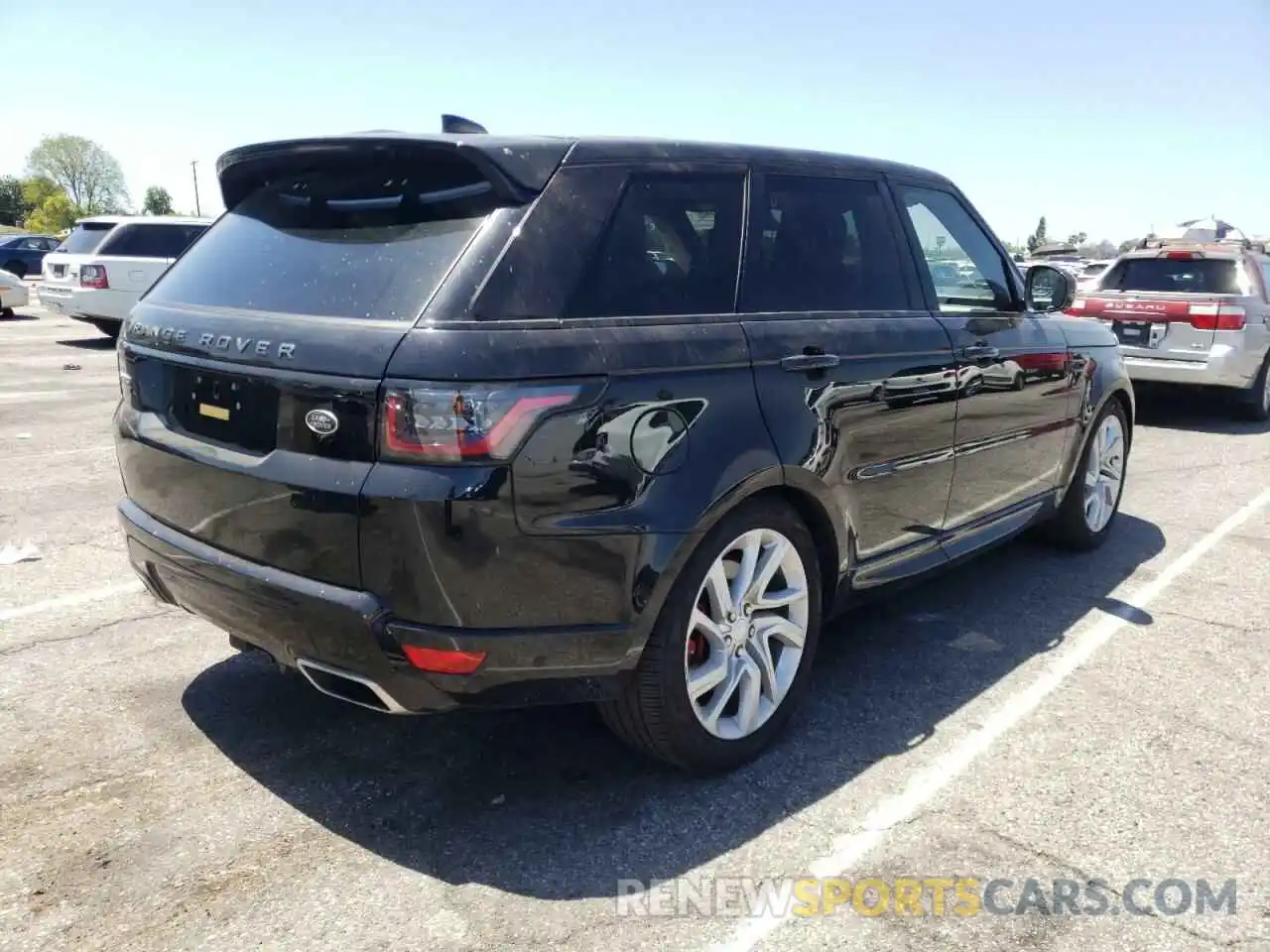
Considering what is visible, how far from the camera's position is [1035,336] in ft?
14.9

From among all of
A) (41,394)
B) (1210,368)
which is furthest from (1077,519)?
(41,394)

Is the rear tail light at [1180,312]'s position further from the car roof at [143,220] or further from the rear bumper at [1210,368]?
the car roof at [143,220]

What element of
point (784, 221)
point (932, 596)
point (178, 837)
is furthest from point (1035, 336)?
point (178, 837)

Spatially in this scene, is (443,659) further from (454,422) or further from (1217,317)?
(1217,317)

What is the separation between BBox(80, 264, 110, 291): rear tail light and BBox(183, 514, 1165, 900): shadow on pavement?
12.6 meters

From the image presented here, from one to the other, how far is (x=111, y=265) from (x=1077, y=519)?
13671 millimetres

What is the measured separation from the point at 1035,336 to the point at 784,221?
1763 mm

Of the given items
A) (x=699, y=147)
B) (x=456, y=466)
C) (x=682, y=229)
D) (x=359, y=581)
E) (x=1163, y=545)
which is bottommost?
(x=1163, y=545)

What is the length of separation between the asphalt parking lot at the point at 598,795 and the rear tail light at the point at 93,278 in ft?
37.1

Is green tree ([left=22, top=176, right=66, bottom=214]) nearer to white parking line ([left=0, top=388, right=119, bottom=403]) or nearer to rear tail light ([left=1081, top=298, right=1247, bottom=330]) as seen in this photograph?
white parking line ([left=0, top=388, right=119, bottom=403])

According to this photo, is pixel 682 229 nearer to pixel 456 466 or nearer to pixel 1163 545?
pixel 456 466

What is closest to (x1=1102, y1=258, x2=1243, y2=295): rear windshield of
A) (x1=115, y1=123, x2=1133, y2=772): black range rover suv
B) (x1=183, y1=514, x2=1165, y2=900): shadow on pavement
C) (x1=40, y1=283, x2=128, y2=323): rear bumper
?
(x1=183, y1=514, x2=1165, y2=900): shadow on pavement

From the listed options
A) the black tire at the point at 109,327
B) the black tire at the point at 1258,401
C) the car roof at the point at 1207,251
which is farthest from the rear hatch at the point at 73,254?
the black tire at the point at 1258,401

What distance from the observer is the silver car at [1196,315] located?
31.0 ft
